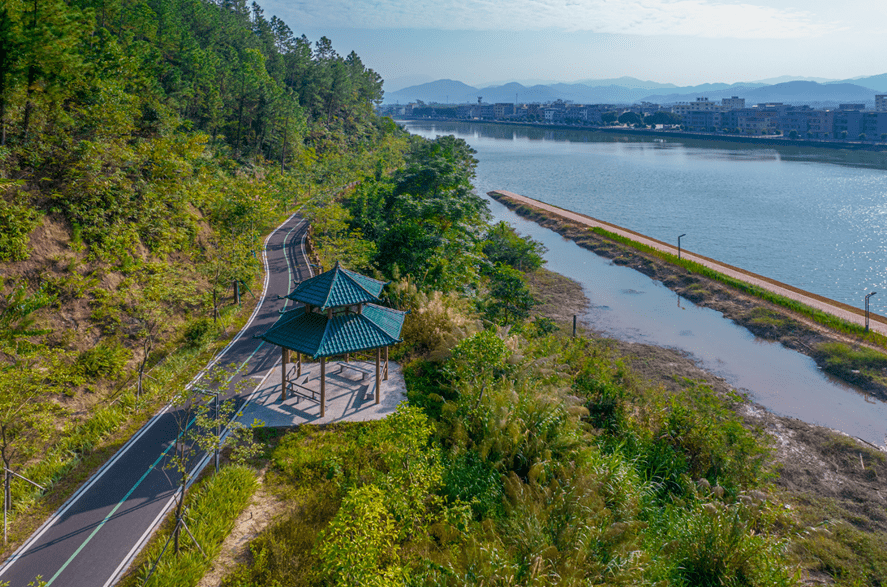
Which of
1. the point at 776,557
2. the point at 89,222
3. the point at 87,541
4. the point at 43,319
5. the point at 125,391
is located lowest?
the point at 776,557

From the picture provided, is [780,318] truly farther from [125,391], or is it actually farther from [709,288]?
[125,391]

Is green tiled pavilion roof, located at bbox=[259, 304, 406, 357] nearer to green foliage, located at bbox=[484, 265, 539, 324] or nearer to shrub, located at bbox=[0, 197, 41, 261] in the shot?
shrub, located at bbox=[0, 197, 41, 261]

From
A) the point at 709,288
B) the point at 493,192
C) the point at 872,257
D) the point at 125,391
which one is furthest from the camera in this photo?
the point at 493,192

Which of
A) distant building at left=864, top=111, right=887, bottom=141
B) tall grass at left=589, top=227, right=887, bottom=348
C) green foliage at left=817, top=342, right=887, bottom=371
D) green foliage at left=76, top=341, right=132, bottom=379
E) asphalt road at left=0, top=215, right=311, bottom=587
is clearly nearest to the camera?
asphalt road at left=0, top=215, right=311, bottom=587

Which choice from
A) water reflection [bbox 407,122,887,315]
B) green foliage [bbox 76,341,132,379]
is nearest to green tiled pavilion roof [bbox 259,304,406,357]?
green foliage [bbox 76,341,132,379]

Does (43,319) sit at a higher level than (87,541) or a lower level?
higher

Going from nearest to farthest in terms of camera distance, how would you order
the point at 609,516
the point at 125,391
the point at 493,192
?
the point at 609,516, the point at 125,391, the point at 493,192

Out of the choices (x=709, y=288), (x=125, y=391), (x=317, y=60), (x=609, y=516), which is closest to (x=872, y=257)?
(x=709, y=288)
